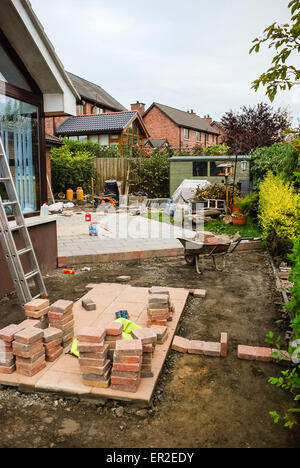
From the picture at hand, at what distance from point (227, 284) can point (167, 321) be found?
2245 mm

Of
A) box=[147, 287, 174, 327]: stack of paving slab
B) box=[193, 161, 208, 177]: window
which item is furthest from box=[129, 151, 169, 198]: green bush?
box=[147, 287, 174, 327]: stack of paving slab

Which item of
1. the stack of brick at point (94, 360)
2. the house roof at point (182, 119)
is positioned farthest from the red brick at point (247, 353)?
the house roof at point (182, 119)

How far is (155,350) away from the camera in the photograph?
3.83 meters

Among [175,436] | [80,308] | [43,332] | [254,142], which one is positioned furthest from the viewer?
[254,142]

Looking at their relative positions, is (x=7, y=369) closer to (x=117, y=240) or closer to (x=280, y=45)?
(x=280, y=45)

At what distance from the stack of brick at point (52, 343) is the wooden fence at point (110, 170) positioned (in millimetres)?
17820

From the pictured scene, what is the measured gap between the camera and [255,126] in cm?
2309

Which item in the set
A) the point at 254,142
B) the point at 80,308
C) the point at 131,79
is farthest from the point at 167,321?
the point at 131,79

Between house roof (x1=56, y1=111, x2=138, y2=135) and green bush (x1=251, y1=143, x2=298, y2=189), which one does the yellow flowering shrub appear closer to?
green bush (x1=251, y1=143, x2=298, y2=189)

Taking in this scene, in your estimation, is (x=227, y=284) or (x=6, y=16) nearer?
Result: (x=6, y=16)

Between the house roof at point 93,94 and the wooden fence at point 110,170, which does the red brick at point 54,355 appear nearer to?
the wooden fence at point 110,170

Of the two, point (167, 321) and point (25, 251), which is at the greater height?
point (25, 251)
